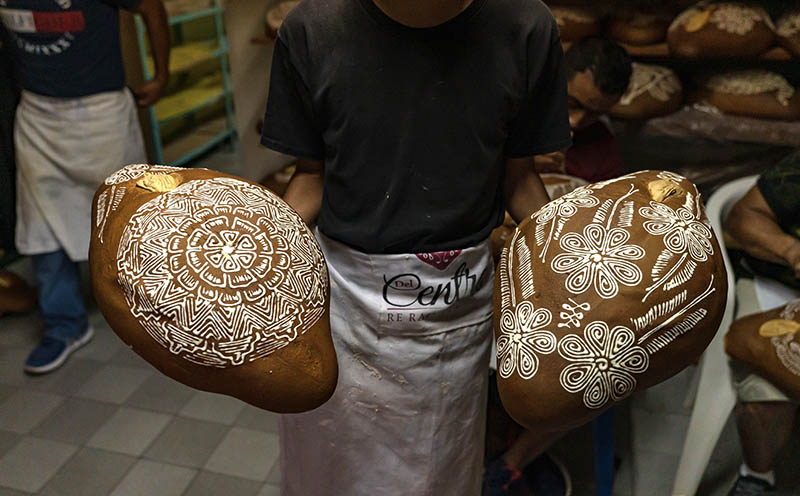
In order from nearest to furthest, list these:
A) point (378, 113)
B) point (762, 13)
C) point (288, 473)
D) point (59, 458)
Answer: point (378, 113) < point (288, 473) < point (59, 458) < point (762, 13)

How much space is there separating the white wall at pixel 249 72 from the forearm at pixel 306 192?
2.20 metres

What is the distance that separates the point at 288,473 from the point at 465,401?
Answer: 34 centimetres

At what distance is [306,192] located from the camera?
1.04 metres

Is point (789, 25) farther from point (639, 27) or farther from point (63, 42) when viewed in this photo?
point (63, 42)

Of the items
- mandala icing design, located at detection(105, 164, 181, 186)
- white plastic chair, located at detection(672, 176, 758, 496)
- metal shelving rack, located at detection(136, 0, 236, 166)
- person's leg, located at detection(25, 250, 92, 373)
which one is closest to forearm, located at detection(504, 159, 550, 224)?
mandala icing design, located at detection(105, 164, 181, 186)

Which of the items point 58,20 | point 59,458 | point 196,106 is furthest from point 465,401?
point 196,106

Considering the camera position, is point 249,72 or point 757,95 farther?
point 249,72

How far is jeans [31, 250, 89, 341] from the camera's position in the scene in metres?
2.37

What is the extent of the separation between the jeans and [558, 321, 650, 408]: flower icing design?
2135mm

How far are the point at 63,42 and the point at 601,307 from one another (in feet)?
6.21

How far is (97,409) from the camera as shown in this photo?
2.13 m

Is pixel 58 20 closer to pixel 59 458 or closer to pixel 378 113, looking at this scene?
pixel 59 458

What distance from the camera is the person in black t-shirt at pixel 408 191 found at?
0.88 meters

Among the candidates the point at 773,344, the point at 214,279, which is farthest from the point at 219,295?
the point at 773,344
